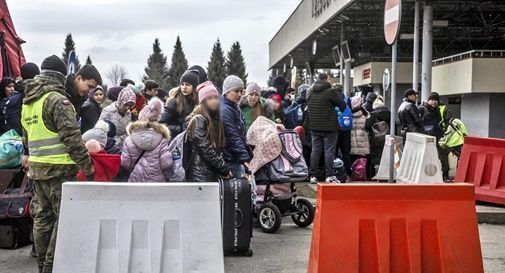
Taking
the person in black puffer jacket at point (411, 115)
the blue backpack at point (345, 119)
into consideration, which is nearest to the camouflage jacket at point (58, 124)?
the blue backpack at point (345, 119)

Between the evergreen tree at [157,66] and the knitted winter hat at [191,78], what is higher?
the evergreen tree at [157,66]

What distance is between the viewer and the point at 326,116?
37.6 feet

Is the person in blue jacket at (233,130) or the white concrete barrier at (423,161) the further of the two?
the white concrete barrier at (423,161)

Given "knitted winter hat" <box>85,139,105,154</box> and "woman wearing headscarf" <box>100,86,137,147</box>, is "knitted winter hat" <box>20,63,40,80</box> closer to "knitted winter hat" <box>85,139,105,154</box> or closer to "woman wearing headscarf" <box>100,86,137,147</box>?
"woman wearing headscarf" <box>100,86,137,147</box>

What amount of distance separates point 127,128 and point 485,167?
558cm

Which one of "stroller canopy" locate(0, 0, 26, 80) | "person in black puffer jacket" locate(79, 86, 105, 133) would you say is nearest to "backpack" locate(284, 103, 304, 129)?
"person in black puffer jacket" locate(79, 86, 105, 133)

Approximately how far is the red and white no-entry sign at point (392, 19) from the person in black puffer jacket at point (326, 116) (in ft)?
9.59

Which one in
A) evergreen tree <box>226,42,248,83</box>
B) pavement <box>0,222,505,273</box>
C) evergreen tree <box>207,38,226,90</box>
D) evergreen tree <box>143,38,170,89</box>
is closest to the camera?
pavement <box>0,222,505,273</box>

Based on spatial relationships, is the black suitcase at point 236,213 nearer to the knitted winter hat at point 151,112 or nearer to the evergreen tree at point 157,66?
the knitted winter hat at point 151,112

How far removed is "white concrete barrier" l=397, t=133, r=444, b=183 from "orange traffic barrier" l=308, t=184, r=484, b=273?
5240mm

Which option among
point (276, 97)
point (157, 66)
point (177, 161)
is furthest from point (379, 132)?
point (157, 66)

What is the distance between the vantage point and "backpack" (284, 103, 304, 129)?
1262cm

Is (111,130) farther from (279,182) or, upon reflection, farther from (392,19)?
(392,19)

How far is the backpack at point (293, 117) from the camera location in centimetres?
1262
